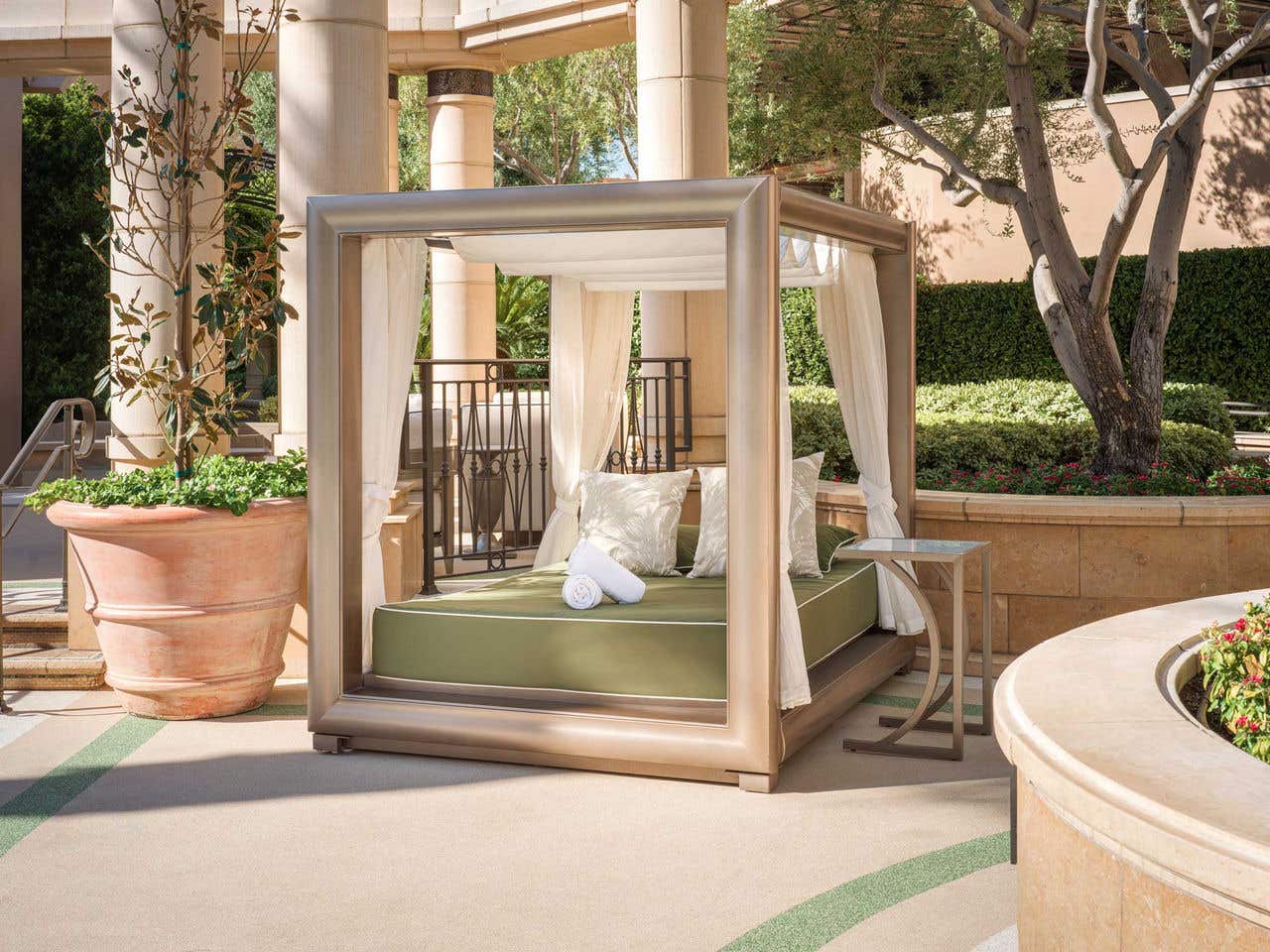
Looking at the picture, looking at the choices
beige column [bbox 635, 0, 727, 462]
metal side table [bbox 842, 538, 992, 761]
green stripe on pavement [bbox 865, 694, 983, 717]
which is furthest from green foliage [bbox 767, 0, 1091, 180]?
metal side table [bbox 842, 538, 992, 761]

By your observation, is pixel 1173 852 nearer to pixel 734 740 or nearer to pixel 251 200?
pixel 734 740

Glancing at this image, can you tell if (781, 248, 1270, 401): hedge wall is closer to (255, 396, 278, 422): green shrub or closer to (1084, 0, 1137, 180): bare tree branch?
(1084, 0, 1137, 180): bare tree branch

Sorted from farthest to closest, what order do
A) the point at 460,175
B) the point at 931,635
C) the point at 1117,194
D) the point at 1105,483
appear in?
1. the point at 1117,194
2. the point at 460,175
3. the point at 1105,483
4. the point at 931,635

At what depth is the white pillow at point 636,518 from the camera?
280 inches

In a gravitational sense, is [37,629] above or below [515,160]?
below

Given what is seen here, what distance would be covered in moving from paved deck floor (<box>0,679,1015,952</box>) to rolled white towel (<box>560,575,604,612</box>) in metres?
0.73

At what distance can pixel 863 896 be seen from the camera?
164 inches

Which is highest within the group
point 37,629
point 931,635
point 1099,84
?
point 1099,84

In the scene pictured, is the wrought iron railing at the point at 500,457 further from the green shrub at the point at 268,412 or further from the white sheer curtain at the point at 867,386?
the green shrub at the point at 268,412

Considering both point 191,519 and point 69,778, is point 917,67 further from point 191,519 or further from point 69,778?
point 69,778

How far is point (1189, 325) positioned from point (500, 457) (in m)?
9.81

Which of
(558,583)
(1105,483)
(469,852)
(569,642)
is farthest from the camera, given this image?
(1105,483)

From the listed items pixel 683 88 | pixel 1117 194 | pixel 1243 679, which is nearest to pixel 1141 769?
pixel 1243 679

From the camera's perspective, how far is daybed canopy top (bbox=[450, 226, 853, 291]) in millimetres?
6199
